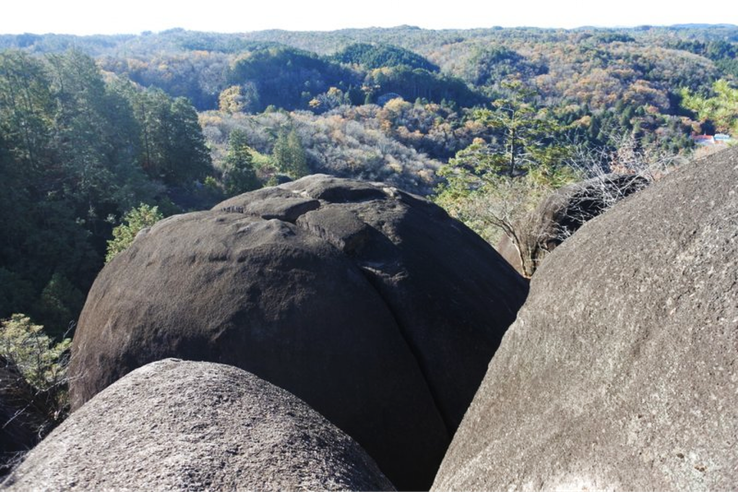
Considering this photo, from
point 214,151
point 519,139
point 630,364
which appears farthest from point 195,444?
point 214,151

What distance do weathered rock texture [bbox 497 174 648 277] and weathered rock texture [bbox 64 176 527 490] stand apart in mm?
5918

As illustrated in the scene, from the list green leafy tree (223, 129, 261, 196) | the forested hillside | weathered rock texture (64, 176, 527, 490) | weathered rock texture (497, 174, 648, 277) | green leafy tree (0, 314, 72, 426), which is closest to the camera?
weathered rock texture (64, 176, 527, 490)

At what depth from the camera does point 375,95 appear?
127625 mm

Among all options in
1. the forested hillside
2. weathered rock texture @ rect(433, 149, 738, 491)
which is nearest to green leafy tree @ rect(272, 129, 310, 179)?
the forested hillside

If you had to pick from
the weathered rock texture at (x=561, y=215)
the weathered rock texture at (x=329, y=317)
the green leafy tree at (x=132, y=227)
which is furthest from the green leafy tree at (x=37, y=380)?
the weathered rock texture at (x=561, y=215)

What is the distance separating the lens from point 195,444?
133 inches

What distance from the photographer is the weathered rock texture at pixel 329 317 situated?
5488 mm

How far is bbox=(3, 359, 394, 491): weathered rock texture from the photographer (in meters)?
3.17

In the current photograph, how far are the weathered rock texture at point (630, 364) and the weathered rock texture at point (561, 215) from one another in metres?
8.38

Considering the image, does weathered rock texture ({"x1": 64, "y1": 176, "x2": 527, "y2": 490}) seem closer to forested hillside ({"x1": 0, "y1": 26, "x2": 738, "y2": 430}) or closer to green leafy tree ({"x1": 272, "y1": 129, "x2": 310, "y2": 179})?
forested hillside ({"x1": 0, "y1": 26, "x2": 738, "y2": 430})

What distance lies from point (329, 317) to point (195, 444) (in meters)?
2.40

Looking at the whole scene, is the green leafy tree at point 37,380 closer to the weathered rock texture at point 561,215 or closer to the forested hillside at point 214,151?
the forested hillside at point 214,151

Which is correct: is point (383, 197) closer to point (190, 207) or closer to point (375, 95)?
point (190, 207)

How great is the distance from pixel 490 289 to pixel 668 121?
3057 inches
